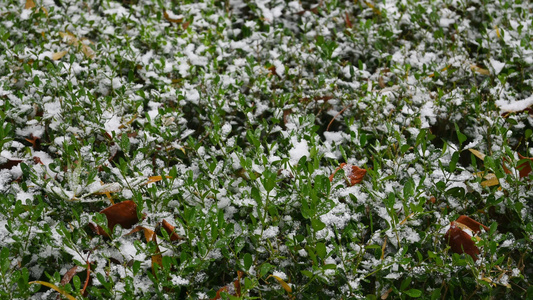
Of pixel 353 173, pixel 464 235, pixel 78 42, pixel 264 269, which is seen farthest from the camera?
pixel 78 42

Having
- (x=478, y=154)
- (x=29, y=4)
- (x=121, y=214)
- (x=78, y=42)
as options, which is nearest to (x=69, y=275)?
(x=121, y=214)

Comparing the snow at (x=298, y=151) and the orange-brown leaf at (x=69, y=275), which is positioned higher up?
the snow at (x=298, y=151)

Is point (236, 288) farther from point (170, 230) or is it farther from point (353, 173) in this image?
point (353, 173)

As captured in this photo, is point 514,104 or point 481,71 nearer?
point 514,104

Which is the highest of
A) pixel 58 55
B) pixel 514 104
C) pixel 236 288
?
pixel 58 55

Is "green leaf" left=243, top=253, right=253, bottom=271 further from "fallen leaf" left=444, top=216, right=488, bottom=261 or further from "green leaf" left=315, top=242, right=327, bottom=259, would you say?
"fallen leaf" left=444, top=216, right=488, bottom=261

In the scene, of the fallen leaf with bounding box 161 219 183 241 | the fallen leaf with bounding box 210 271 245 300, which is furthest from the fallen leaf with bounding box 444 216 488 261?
the fallen leaf with bounding box 161 219 183 241

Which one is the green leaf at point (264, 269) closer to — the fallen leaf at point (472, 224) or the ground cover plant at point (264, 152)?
the ground cover plant at point (264, 152)

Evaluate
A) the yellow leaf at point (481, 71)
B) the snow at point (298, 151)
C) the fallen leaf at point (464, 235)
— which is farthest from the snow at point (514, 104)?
the snow at point (298, 151)
